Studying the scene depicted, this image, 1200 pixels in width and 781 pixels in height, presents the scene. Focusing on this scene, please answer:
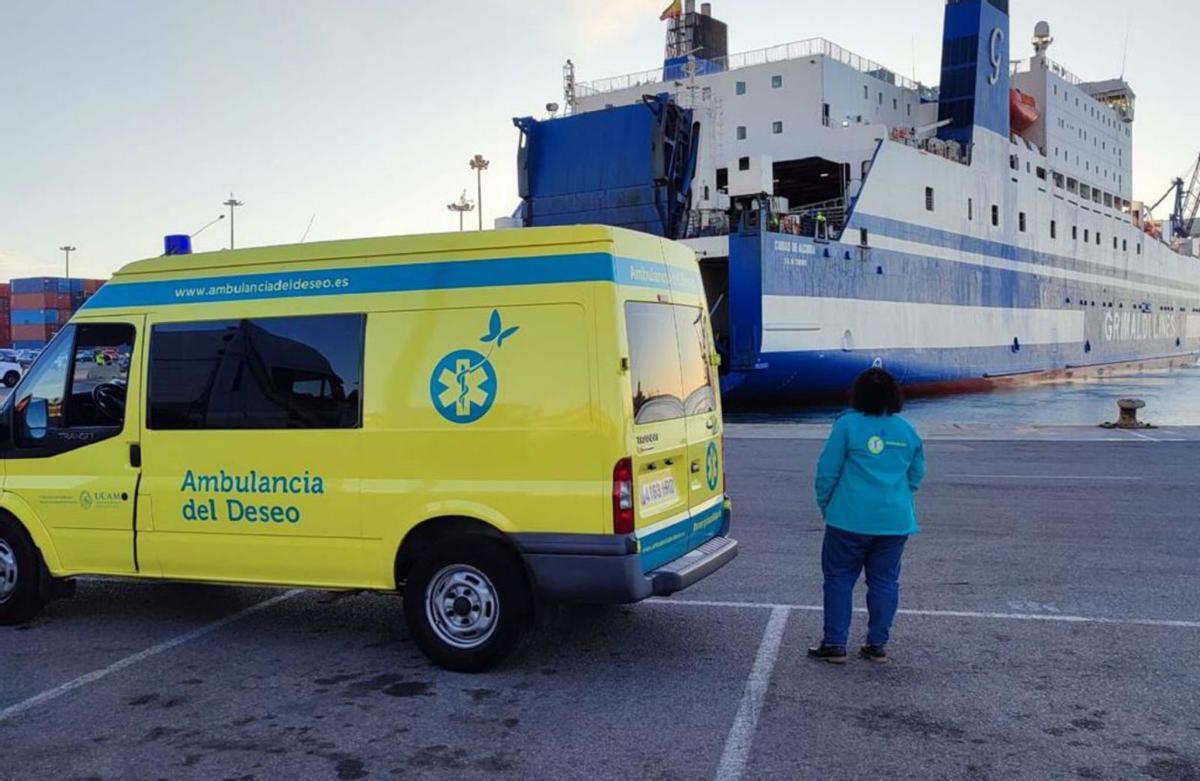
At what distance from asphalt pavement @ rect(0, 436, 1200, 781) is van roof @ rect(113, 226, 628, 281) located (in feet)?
6.71

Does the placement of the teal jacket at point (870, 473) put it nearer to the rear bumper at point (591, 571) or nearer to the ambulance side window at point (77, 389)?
the rear bumper at point (591, 571)

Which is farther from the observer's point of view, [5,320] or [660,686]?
[5,320]

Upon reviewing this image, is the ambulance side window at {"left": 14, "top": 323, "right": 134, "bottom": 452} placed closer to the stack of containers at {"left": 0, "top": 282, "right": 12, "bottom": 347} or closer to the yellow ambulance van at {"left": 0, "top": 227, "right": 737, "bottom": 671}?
the yellow ambulance van at {"left": 0, "top": 227, "right": 737, "bottom": 671}

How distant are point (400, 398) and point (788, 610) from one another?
284 cm

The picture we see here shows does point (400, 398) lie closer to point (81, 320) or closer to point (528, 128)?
point (81, 320)

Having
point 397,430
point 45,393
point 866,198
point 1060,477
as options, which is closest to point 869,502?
point 397,430

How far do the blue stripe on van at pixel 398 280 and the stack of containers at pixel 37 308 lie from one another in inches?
3655

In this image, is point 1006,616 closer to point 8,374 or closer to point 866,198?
point 866,198

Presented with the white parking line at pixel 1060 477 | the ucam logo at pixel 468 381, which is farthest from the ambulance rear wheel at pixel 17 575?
the white parking line at pixel 1060 477

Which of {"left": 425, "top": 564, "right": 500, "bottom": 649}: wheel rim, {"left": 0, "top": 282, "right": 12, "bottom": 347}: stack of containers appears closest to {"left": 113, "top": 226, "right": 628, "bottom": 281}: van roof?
{"left": 425, "top": 564, "right": 500, "bottom": 649}: wheel rim

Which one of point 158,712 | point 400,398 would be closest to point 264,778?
point 158,712

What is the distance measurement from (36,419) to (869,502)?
5021 millimetres

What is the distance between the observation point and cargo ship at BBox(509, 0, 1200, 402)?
2158cm

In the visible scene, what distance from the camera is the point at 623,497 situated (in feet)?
15.8
